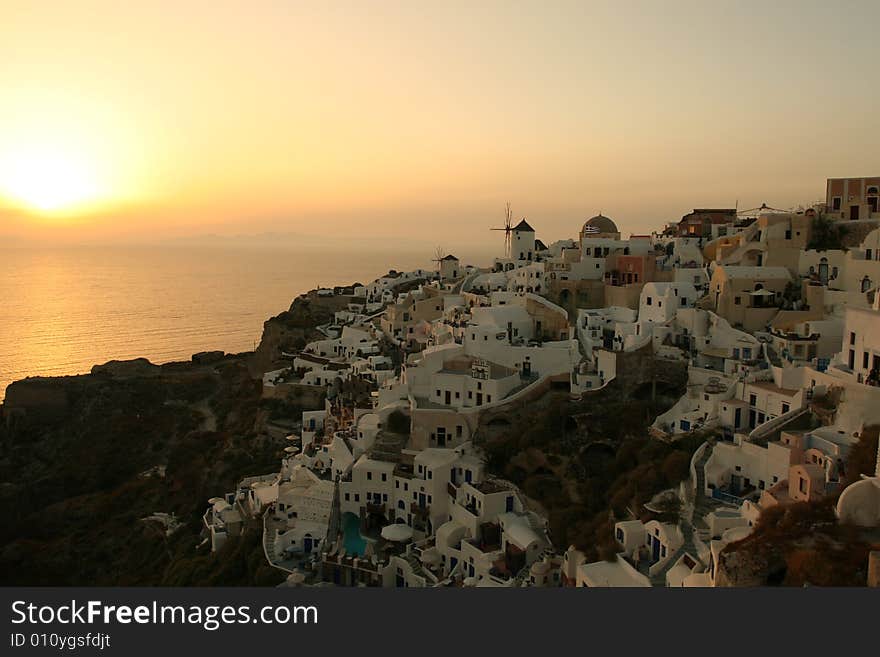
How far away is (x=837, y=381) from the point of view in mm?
18453

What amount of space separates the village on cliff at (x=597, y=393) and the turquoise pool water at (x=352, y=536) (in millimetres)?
63

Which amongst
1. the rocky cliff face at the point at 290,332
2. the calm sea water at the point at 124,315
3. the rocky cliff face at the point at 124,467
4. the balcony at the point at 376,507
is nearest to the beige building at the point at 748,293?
the balcony at the point at 376,507

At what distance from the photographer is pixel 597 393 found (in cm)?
2489

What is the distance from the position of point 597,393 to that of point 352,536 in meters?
9.45

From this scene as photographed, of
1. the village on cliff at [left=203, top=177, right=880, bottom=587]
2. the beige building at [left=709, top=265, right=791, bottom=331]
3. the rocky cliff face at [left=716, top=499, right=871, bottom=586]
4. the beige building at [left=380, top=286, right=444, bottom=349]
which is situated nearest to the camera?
the rocky cliff face at [left=716, top=499, right=871, bottom=586]

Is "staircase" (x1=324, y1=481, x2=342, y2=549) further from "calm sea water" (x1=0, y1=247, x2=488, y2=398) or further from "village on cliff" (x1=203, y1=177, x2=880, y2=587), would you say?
"calm sea water" (x1=0, y1=247, x2=488, y2=398)

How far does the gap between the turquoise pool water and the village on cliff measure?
6cm

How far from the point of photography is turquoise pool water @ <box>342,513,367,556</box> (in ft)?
73.9

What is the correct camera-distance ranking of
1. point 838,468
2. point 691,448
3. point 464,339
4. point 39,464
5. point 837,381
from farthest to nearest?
1. point 39,464
2. point 464,339
3. point 691,448
4. point 837,381
5. point 838,468

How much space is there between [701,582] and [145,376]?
43.1 m

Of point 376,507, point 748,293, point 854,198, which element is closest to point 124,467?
point 376,507

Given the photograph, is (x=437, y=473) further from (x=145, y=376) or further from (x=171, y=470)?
(x=145, y=376)

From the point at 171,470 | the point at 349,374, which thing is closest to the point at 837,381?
the point at 349,374

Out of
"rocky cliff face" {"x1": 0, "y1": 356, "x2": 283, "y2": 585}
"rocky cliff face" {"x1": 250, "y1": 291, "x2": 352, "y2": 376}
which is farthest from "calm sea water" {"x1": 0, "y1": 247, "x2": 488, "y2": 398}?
"rocky cliff face" {"x1": 250, "y1": 291, "x2": 352, "y2": 376}
